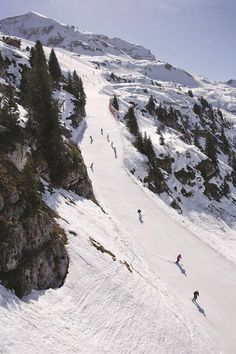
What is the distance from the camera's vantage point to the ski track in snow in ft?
57.4

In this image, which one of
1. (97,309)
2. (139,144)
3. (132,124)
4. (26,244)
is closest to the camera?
(26,244)

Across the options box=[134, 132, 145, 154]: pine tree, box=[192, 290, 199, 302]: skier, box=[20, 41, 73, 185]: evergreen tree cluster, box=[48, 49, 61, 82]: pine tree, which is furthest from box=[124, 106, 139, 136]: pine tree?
box=[192, 290, 199, 302]: skier

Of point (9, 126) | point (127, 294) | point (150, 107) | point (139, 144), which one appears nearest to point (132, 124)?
point (139, 144)

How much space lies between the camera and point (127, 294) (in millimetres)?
24781

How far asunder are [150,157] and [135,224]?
28.3 metres

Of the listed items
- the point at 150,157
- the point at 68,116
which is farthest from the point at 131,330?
the point at 68,116

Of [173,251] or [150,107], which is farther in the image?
[150,107]

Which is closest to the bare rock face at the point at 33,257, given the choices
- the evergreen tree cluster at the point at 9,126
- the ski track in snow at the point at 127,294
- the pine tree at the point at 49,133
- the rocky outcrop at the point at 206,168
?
the ski track in snow at the point at 127,294

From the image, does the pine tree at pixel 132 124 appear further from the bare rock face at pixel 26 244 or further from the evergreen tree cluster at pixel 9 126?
the bare rock face at pixel 26 244

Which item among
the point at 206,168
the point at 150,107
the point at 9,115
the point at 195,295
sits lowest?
the point at 195,295

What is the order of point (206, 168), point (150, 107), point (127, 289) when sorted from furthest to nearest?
1. point (150, 107)
2. point (206, 168)
3. point (127, 289)

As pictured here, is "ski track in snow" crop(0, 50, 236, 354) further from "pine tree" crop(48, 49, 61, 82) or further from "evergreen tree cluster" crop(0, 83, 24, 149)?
"pine tree" crop(48, 49, 61, 82)

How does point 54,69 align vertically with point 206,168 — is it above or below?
above

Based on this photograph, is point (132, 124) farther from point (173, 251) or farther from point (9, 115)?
point (9, 115)
